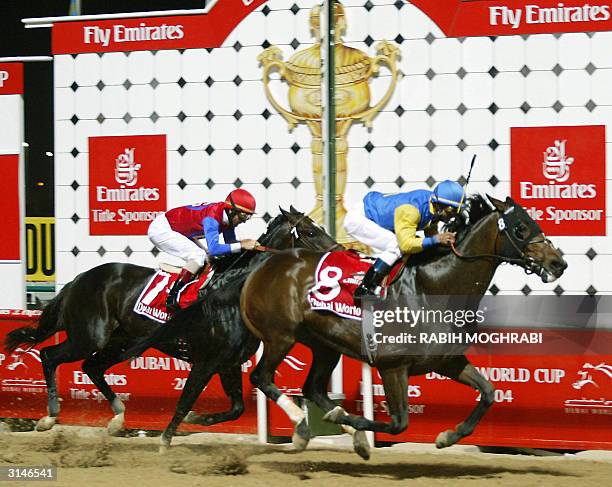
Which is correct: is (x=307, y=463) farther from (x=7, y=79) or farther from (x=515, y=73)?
(x=7, y=79)

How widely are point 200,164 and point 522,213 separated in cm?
307

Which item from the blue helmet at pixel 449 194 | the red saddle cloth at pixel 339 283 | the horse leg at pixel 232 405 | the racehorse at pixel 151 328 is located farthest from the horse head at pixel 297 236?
the blue helmet at pixel 449 194

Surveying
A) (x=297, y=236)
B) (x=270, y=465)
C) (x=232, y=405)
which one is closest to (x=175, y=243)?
(x=297, y=236)

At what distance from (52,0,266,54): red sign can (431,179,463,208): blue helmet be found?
2746 mm

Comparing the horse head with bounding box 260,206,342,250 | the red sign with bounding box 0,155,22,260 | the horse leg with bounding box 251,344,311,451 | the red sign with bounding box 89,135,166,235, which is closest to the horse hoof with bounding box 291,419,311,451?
the horse leg with bounding box 251,344,311,451

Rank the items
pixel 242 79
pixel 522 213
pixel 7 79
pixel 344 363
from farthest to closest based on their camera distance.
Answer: pixel 7 79, pixel 242 79, pixel 344 363, pixel 522 213

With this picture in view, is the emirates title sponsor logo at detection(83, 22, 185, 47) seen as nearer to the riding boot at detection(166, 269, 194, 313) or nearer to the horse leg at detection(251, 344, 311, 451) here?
the riding boot at detection(166, 269, 194, 313)

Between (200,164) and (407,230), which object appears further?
(200,164)

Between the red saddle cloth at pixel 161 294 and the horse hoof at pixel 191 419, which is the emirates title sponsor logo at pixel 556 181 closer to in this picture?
the red saddle cloth at pixel 161 294

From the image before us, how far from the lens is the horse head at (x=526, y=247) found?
5918mm

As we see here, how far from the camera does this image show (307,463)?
670 centimetres

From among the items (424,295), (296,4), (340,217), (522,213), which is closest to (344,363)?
(340,217)

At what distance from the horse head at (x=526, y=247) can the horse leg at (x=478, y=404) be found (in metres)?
0.64

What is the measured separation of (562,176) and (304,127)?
192 centimetres
